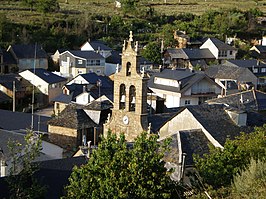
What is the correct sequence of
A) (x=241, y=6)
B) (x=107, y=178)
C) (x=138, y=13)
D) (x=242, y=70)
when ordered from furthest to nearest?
(x=241, y=6)
(x=138, y=13)
(x=242, y=70)
(x=107, y=178)

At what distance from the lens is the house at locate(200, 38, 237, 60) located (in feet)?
181

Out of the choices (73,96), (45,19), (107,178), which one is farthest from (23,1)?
(107,178)

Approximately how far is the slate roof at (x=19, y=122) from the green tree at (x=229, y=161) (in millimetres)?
11512

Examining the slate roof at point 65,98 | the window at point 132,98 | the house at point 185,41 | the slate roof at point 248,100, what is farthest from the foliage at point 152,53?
the window at point 132,98

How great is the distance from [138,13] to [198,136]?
193ft

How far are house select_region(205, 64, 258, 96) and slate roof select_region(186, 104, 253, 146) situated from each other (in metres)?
17.3

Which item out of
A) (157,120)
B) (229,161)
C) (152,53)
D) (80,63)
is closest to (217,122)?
(157,120)

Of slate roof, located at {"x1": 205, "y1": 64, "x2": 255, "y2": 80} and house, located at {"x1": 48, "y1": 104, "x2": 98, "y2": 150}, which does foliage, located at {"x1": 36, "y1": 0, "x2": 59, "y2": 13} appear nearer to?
slate roof, located at {"x1": 205, "y1": 64, "x2": 255, "y2": 80}

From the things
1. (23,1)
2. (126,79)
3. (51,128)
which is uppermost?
(23,1)

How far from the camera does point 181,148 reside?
17422 mm

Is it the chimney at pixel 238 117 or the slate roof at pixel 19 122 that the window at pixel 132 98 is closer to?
the chimney at pixel 238 117

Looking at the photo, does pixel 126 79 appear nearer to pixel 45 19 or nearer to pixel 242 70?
pixel 242 70

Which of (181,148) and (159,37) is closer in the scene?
(181,148)

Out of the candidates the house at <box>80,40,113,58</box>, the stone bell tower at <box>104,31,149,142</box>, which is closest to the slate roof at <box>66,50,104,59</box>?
the house at <box>80,40,113,58</box>
